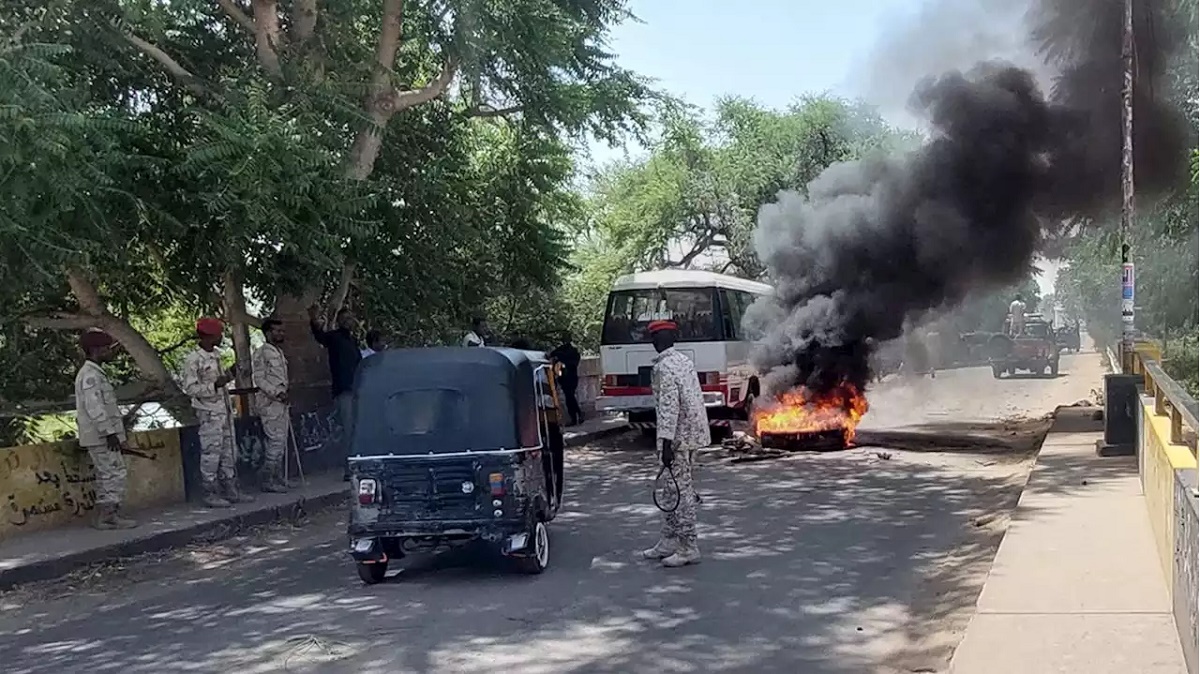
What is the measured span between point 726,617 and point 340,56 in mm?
9739

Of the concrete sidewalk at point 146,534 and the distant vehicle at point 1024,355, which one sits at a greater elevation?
the distant vehicle at point 1024,355

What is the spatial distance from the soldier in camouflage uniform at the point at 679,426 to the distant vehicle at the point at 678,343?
825 cm

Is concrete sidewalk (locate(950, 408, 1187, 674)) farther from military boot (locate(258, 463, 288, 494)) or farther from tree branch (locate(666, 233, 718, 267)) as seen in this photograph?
tree branch (locate(666, 233, 718, 267))

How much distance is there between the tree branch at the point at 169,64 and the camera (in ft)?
41.5

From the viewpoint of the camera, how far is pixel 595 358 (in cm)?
2384

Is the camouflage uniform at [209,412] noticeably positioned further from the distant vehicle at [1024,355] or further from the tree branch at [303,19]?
the distant vehicle at [1024,355]

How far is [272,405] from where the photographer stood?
12.0 meters

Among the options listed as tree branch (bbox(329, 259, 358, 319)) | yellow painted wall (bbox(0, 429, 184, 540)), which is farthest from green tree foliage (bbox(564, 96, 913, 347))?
yellow painted wall (bbox(0, 429, 184, 540))

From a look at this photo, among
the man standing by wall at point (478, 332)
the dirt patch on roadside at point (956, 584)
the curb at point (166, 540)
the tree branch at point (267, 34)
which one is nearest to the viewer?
the dirt patch on roadside at point (956, 584)

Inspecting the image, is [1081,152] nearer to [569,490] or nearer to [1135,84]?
[1135,84]

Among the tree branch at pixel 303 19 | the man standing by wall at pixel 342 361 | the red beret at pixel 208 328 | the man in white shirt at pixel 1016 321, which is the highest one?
the tree branch at pixel 303 19

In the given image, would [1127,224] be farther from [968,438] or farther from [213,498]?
[213,498]

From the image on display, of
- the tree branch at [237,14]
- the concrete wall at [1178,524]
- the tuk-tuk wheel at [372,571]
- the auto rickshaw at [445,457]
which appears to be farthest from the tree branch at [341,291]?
the concrete wall at [1178,524]

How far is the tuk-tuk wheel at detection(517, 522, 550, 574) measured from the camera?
7.64 m
